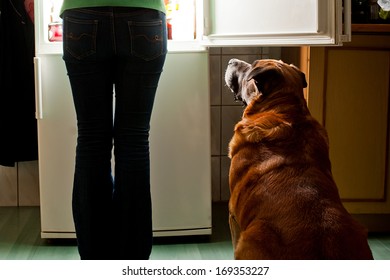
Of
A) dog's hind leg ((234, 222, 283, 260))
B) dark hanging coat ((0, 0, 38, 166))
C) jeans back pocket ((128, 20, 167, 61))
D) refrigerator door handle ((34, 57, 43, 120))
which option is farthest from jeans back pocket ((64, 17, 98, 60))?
dark hanging coat ((0, 0, 38, 166))

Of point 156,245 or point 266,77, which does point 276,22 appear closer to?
point 266,77

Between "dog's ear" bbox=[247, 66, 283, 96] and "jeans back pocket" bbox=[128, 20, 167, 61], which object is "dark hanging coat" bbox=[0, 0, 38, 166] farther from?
"dog's ear" bbox=[247, 66, 283, 96]

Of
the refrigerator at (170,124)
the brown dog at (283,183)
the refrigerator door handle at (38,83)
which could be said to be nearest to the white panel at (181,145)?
the refrigerator at (170,124)

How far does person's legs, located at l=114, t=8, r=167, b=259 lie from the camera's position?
5.16 ft

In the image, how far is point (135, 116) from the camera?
63.2 inches

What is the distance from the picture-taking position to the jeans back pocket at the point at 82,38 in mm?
1555

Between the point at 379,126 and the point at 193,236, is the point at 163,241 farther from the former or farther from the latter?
the point at 379,126

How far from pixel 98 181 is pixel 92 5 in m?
0.48

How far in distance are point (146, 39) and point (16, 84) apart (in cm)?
129
